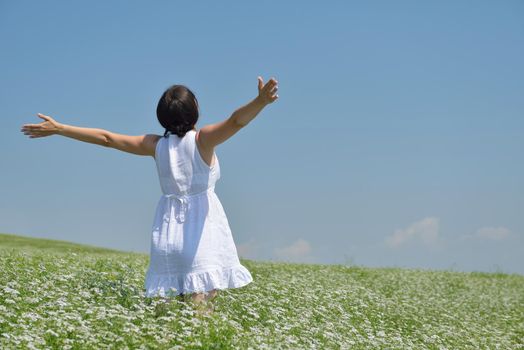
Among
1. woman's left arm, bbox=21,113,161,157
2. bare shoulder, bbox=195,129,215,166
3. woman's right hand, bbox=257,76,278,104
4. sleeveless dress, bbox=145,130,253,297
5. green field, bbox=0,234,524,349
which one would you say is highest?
woman's right hand, bbox=257,76,278,104

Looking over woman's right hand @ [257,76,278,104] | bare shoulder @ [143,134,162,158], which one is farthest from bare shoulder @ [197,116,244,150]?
bare shoulder @ [143,134,162,158]

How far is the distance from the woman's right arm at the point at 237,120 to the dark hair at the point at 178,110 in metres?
0.31

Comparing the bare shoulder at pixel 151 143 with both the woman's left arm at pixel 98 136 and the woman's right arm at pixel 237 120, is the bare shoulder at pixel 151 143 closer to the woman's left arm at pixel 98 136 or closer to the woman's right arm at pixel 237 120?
the woman's left arm at pixel 98 136

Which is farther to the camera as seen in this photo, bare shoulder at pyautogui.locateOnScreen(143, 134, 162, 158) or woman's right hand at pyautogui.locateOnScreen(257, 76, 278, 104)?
bare shoulder at pyautogui.locateOnScreen(143, 134, 162, 158)

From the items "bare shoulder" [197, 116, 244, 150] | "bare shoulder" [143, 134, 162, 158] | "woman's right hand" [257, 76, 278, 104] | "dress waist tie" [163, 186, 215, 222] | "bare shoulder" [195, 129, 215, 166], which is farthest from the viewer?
"bare shoulder" [143, 134, 162, 158]

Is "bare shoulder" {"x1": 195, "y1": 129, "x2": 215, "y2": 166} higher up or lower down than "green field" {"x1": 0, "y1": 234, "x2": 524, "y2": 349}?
higher up

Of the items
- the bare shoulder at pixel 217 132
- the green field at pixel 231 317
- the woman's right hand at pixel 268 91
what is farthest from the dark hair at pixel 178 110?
the green field at pixel 231 317

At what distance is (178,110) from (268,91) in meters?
1.44

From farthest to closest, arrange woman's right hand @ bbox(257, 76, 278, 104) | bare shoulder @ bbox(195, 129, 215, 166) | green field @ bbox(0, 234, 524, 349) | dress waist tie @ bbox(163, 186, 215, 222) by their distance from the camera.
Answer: dress waist tie @ bbox(163, 186, 215, 222) → bare shoulder @ bbox(195, 129, 215, 166) → green field @ bbox(0, 234, 524, 349) → woman's right hand @ bbox(257, 76, 278, 104)

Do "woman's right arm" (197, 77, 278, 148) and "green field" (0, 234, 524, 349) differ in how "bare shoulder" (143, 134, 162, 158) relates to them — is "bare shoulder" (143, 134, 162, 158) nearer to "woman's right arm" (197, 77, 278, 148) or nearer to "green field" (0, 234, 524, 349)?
"woman's right arm" (197, 77, 278, 148)

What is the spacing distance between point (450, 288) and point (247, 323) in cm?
1458

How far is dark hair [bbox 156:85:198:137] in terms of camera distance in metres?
8.00

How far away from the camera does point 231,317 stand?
8891mm

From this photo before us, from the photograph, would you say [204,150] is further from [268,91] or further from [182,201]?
[268,91]
